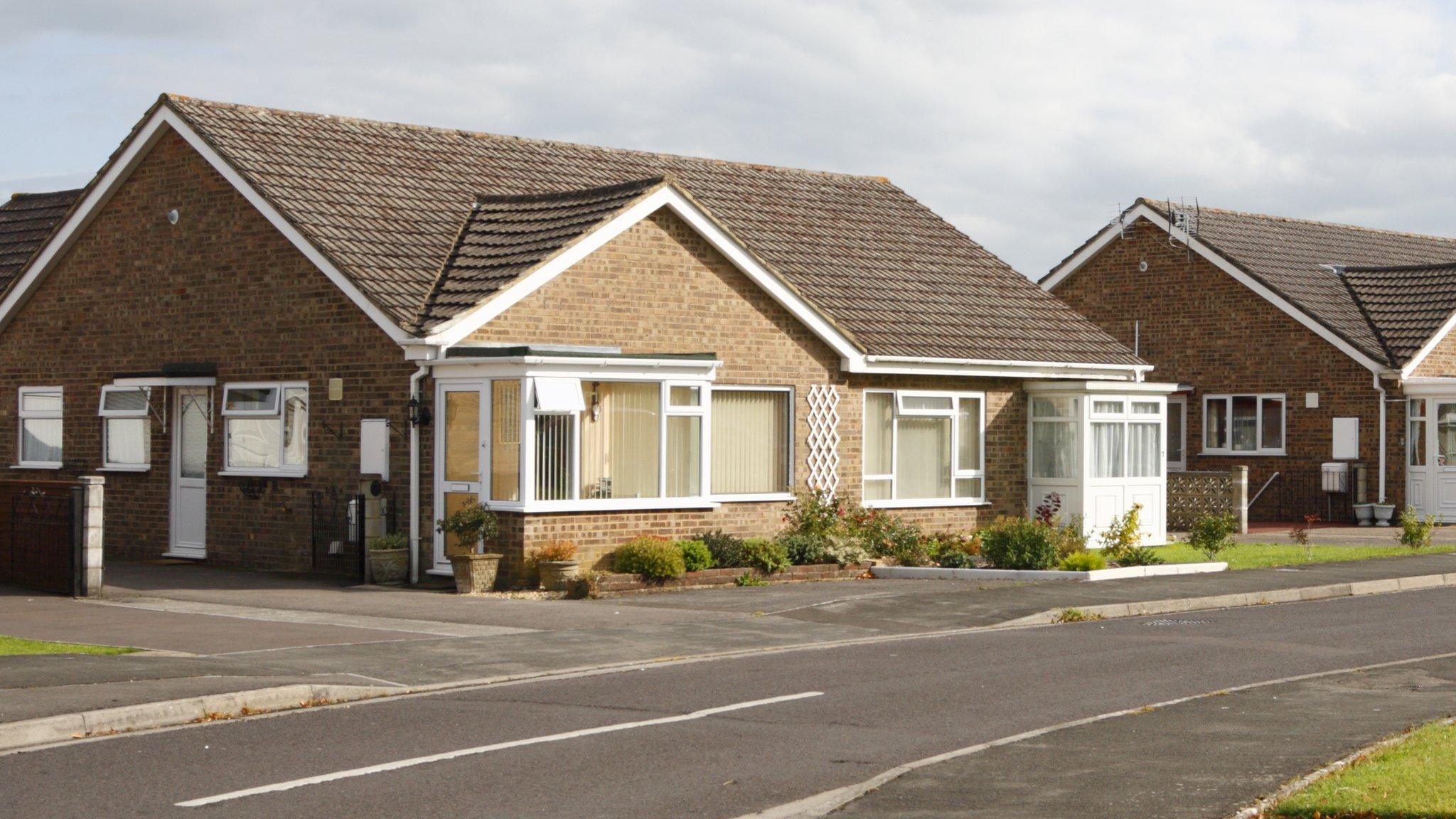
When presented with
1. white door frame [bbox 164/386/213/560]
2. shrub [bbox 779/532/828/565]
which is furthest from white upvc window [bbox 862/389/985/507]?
white door frame [bbox 164/386/213/560]

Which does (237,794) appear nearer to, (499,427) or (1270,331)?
Answer: (499,427)

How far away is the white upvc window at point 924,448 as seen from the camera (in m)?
26.0

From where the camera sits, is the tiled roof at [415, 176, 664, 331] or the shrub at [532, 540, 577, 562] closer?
the shrub at [532, 540, 577, 562]

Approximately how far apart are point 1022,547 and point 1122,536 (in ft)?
9.35

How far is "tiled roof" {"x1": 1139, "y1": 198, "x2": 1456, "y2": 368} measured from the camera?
36.8 meters

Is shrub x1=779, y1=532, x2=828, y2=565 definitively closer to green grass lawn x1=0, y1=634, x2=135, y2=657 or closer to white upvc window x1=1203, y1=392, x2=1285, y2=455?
green grass lawn x1=0, y1=634, x2=135, y2=657

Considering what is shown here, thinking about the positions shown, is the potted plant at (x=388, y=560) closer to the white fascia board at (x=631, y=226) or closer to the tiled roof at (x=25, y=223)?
the white fascia board at (x=631, y=226)

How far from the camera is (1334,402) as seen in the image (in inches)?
1439

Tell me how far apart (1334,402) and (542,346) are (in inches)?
832

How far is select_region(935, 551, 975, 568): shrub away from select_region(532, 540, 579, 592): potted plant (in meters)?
5.83

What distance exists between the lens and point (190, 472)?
24766 millimetres

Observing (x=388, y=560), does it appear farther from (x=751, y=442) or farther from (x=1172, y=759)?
(x=1172, y=759)

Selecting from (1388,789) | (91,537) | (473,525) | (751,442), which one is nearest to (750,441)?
(751,442)

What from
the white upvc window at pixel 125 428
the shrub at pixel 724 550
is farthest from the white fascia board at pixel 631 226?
the white upvc window at pixel 125 428
